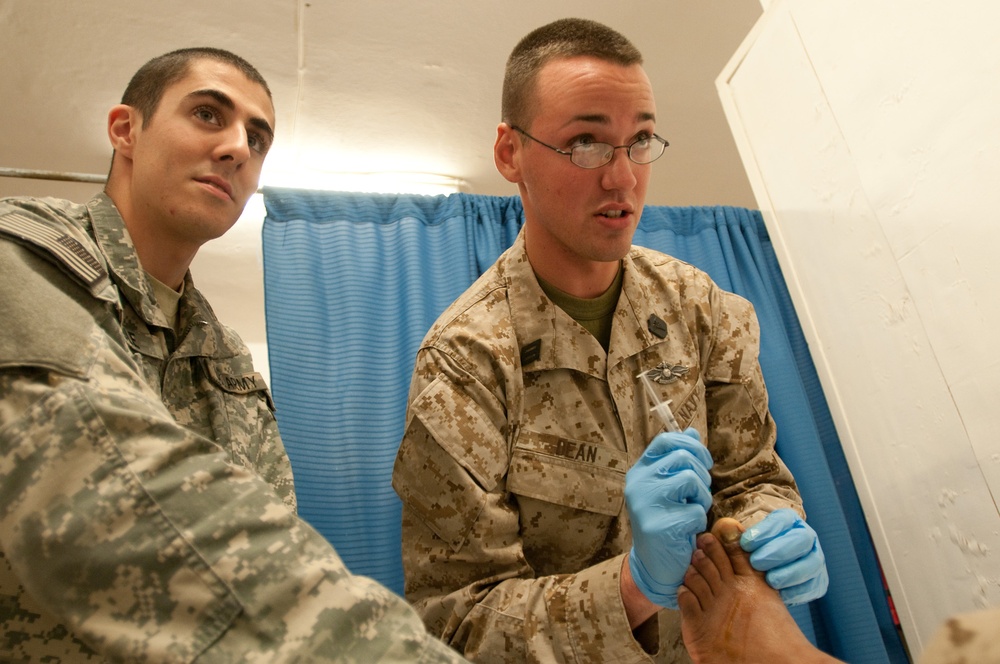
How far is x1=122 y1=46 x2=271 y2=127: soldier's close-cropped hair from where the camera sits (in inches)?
56.2

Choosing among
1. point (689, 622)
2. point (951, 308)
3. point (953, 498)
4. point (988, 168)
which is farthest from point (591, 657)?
point (988, 168)

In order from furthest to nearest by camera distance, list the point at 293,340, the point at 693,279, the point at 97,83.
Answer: the point at 97,83, the point at 293,340, the point at 693,279

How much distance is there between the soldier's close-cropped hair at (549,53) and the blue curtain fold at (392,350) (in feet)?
2.03

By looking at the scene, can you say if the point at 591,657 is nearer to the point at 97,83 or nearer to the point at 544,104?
the point at 544,104

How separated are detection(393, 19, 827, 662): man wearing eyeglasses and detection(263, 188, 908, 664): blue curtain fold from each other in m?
0.45

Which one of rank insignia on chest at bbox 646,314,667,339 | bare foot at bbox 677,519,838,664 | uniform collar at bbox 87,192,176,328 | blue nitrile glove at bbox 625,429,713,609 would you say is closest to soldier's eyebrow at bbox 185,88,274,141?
uniform collar at bbox 87,192,176,328

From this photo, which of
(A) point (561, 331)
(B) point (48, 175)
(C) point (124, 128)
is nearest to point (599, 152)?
(A) point (561, 331)

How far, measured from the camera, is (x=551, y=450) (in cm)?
129

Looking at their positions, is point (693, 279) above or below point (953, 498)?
above

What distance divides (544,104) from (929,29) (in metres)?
0.66

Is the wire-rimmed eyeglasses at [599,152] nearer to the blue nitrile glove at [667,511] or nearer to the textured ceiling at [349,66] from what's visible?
the blue nitrile glove at [667,511]

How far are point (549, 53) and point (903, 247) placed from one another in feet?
2.51

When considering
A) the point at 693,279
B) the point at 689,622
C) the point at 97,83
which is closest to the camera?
the point at 689,622

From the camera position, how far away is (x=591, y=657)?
107 centimetres
